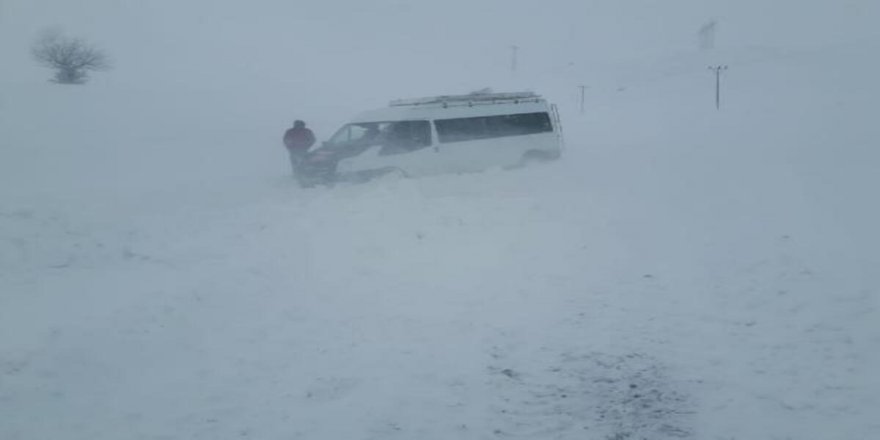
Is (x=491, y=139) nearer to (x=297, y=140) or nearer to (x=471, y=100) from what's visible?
(x=471, y=100)

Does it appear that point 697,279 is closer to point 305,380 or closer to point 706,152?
point 305,380

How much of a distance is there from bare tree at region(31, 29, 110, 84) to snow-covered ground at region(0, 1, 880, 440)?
2200cm

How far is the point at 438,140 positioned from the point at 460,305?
27.4ft

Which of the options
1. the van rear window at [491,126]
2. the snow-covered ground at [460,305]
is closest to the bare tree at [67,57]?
the snow-covered ground at [460,305]

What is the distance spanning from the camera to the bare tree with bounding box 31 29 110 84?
116 ft

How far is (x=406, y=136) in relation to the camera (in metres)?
15.3

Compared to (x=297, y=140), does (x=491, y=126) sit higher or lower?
higher

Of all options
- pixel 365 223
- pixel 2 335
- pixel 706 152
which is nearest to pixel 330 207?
pixel 365 223

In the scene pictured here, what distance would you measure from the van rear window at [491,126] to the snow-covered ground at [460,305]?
4.02 ft

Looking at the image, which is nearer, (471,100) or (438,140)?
(438,140)

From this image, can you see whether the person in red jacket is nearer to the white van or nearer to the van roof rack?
the white van

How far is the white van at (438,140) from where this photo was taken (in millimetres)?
14914

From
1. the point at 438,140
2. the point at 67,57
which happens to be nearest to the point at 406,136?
the point at 438,140

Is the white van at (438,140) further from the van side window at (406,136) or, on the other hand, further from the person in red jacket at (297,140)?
the person in red jacket at (297,140)
